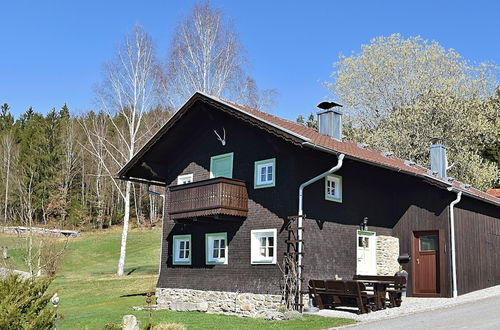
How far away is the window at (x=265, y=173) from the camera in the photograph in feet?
54.5

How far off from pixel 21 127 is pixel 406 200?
5994 centimetres

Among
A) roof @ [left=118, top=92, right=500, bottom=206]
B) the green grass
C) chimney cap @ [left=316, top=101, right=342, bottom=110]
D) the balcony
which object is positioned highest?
chimney cap @ [left=316, top=101, right=342, bottom=110]

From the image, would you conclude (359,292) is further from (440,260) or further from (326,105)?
(326,105)

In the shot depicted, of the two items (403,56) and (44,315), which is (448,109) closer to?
(403,56)

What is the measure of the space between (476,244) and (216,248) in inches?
362

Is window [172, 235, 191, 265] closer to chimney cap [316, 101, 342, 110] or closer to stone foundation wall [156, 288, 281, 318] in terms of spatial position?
stone foundation wall [156, 288, 281, 318]

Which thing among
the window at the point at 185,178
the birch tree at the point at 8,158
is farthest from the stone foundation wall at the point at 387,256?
the birch tree at the point at 8,158

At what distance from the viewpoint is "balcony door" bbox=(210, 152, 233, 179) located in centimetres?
1816

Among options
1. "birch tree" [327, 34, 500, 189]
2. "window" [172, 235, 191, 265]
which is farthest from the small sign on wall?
"birch tree" [327, 34, 500, 189]

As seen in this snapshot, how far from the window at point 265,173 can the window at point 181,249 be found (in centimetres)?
372

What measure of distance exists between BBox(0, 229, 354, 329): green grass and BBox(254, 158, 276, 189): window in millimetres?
4085

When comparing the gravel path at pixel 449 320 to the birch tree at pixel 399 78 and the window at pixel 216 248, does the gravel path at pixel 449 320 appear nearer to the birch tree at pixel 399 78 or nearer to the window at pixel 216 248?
the window at pixel 216 248

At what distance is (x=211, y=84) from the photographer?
94.7ft

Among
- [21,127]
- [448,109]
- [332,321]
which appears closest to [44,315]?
[332,321]
